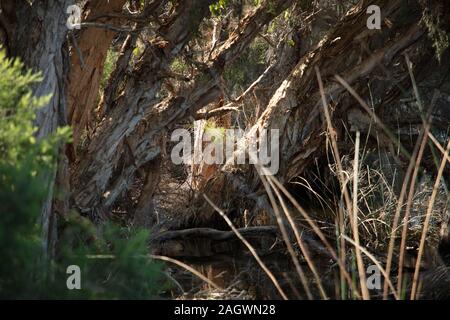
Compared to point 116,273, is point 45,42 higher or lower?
higher

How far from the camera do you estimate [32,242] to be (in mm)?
3033

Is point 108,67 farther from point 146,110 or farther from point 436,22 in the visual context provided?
point 436,22

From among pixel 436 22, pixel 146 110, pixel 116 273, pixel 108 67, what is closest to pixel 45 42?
pixel 116 273

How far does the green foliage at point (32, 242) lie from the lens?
2891mm

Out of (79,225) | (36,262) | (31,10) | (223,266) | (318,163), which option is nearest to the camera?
(36,262)

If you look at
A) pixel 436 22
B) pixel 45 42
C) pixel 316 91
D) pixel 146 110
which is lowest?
pixel 45 42

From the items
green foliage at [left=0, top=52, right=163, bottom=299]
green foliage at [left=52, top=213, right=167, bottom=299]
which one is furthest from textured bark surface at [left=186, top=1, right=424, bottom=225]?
green foliage at [left=52, top=213, right=167, bottom=299]

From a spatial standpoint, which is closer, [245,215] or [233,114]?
[245,215]

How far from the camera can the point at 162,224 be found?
23.8 feet

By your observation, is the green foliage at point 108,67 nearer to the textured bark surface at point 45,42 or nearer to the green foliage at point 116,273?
the textured bark surface at point 45,42

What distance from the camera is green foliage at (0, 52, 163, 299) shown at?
289 centimetres
